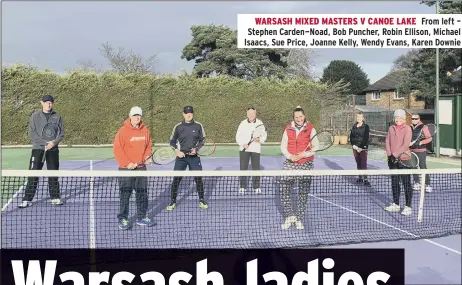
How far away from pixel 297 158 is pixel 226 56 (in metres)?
23.0

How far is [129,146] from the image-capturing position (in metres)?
5.67

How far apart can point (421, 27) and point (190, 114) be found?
187 inches

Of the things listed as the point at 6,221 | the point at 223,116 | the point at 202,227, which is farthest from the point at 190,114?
the point at 223,116

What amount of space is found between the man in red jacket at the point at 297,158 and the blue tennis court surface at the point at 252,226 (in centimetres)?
19

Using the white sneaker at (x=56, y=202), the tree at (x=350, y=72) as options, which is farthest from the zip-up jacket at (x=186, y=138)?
the tree at (x=350, y=72)

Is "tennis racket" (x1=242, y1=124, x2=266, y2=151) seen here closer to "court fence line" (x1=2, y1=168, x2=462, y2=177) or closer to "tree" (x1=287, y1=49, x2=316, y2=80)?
"court fence line" (x1=2, y1=168, x2=462, y2=177)

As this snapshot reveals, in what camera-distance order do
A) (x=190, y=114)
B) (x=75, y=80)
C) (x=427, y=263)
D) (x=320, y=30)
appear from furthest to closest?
(x=75, y=80)
(x=320, y=30)
(x=190, y=114)
(x=427, y=263)

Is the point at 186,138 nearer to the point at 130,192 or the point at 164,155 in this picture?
the point at 164,155

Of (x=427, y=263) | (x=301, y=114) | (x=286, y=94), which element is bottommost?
(x=427, y=263)

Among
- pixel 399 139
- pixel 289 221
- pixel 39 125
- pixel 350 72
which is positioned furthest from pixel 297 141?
pixel 350 72

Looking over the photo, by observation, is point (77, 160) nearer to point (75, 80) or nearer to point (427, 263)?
point (75, 80)

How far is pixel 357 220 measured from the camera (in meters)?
6.18

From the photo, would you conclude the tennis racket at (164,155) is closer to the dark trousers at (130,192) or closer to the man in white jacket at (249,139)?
the man in white jacket at (249,139)

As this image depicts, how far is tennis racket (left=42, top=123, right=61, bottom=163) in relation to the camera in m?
7.09
